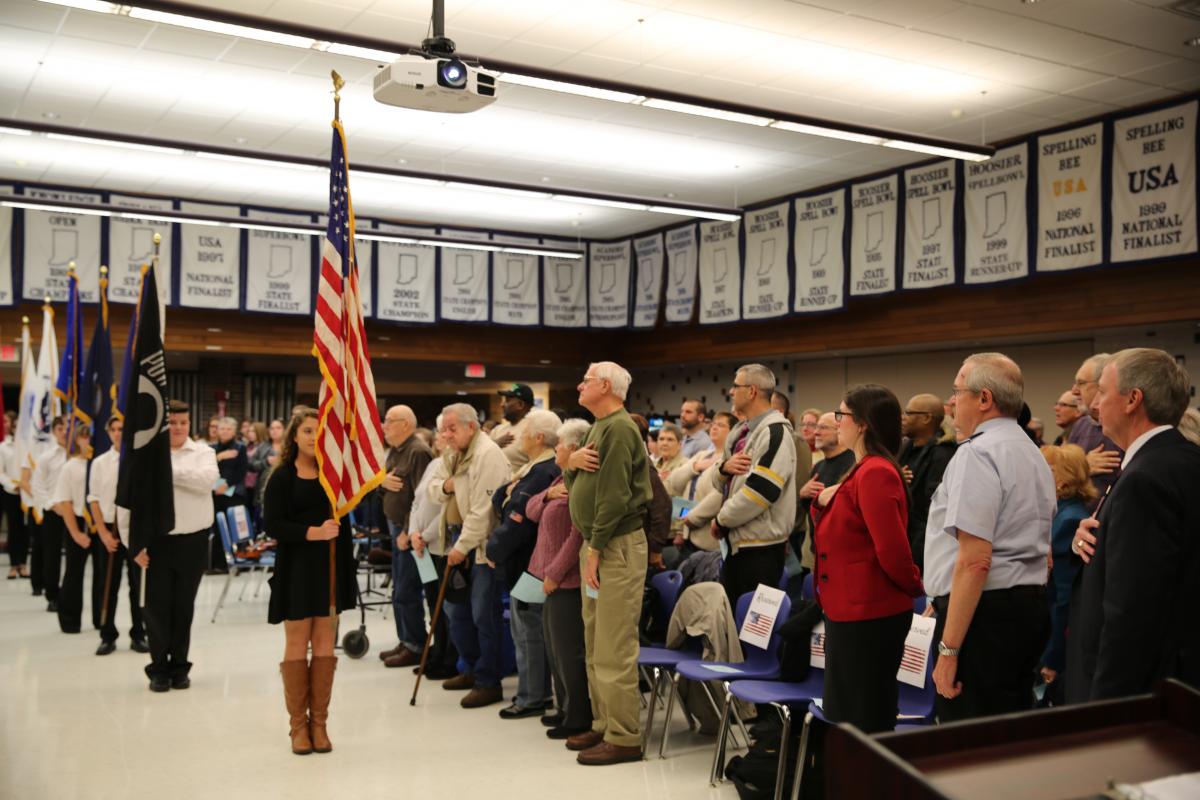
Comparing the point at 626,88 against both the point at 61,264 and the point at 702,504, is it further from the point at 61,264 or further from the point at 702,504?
the point at 61,264

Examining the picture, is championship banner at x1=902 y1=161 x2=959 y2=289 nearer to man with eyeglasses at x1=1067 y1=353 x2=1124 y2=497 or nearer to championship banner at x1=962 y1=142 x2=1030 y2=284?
championship banner at x1=962 y1=142 x2=1030 y2=284

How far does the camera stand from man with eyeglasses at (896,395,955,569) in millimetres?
5480

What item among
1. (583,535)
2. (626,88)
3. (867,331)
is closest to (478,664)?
(583,535)

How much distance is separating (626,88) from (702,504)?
3087mm

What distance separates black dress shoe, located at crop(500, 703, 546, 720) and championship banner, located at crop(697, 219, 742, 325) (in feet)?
28.8

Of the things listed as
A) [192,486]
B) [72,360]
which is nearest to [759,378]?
[192,486]

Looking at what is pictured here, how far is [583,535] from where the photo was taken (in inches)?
218

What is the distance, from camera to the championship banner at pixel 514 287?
16.1m

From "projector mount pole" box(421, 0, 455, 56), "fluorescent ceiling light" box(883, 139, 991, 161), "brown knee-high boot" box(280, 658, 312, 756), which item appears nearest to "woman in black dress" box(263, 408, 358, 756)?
"brown knee-high boot" box(280, 658, 312, 756)

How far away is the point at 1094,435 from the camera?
5738mm

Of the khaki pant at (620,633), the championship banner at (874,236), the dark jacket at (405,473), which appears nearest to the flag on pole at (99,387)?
the dark jacket at (405,473)

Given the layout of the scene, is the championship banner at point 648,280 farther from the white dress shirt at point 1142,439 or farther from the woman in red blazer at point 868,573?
the white dress shirt at point 1142,439

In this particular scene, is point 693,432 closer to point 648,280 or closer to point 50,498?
point 50,498

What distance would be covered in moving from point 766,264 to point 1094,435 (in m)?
8.47
